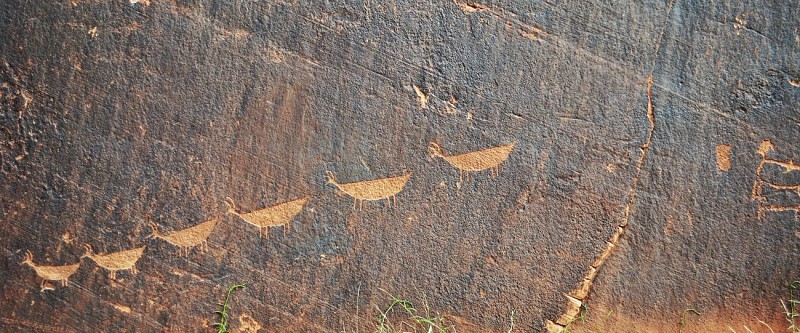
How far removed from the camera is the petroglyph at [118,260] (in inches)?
84.4

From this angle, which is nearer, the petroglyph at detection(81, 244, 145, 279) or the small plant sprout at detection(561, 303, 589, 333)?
the petroglyph at detection(81, 244, 145, 279)

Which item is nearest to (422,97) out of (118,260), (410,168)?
(410,168)

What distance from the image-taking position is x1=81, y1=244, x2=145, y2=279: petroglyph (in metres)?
2.14

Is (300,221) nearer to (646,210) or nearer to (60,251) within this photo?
(60,251)

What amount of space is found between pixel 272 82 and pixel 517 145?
837 mm

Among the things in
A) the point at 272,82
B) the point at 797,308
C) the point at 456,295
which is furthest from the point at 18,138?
the point at 797,308

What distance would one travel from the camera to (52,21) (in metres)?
2.06

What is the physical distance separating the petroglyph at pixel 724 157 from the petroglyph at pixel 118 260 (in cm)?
194

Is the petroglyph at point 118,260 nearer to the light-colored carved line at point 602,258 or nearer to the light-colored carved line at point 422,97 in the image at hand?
the light-colored carved line at point 422,97

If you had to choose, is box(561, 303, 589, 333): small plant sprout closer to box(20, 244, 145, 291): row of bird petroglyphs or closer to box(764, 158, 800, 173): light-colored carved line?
box(764, 158, 800, 173): light-colored carved line

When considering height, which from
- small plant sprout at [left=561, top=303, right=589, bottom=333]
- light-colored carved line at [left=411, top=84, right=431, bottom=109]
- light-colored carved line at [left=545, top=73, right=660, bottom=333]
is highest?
light-colored carved line at [left=411, top=84, right=431, bottom=109]

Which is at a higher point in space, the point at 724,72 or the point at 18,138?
the point at 724,72

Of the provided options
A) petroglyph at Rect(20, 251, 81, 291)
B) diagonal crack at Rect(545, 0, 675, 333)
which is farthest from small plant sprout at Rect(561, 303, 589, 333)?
petroglyph at Rect(20, 251, 81, 291)

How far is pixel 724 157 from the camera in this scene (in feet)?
7.20
